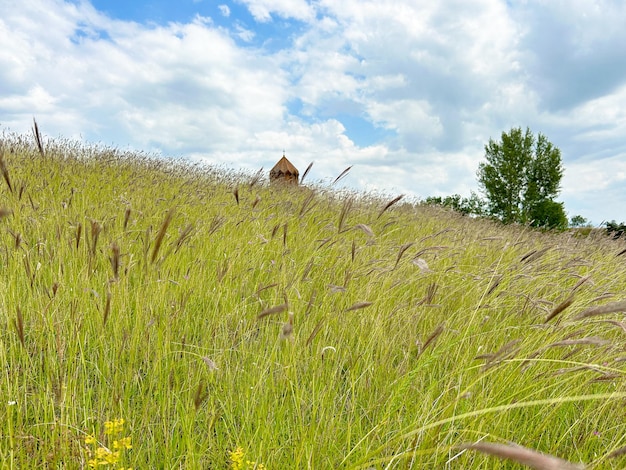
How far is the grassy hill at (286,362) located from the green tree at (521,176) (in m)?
28.7

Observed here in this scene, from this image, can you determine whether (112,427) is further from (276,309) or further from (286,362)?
(276,309)

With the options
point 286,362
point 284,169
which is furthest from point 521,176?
point 286,362

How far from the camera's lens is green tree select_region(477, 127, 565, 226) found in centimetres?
3019

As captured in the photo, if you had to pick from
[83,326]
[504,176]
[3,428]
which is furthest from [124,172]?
[504,176]

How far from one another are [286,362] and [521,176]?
32.8m

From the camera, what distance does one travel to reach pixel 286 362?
6.57 feet

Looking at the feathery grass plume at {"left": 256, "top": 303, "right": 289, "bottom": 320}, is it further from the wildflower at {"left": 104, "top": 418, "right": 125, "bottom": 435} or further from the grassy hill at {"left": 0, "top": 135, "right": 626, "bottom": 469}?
the wildflower at {"left": 104, "top": 418, "right": 125, "bottom": 435}

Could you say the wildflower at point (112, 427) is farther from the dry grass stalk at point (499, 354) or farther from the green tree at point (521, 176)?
the green tree at point (521, 176)

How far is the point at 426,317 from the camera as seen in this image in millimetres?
2842

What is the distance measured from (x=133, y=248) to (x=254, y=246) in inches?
41.9

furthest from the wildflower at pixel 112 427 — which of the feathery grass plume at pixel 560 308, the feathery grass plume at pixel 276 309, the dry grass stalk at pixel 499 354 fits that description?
the feathery grass plume at pixel 560 308

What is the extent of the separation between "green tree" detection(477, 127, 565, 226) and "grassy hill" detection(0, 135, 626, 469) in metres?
28.7

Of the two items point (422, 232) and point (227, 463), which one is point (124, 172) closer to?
point (422, 232)

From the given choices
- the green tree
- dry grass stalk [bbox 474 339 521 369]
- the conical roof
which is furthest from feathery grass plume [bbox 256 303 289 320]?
the green tree
